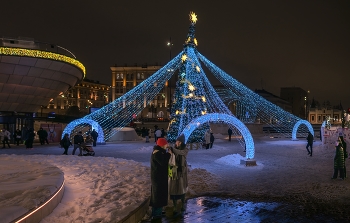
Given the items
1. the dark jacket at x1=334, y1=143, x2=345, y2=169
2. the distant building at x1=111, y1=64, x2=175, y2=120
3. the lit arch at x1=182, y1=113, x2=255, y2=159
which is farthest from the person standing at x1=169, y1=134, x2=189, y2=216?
the distant building at x1=111, y1=64, x2=175, y2=120

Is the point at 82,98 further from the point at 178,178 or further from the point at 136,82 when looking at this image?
the point at 178,178

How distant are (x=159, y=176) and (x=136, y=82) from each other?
101 metres

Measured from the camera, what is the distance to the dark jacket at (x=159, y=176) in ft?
22.2

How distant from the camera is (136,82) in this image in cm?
10675

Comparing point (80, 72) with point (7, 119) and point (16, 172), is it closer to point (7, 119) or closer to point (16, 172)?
point (7, 119)

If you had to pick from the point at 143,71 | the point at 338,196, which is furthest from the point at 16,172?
the point at 143,71

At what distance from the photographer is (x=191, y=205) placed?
8.23m

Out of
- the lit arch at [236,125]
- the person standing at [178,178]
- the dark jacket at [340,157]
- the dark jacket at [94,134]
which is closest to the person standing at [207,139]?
the lit arch at [236,125]

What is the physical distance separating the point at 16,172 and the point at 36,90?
994 inches

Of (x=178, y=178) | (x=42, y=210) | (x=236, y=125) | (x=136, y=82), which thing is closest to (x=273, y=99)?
(x=136, y=82)

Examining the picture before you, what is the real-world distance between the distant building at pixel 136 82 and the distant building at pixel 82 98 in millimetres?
5574

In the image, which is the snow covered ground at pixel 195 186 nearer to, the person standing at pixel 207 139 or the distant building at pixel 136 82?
the person standing at pixel 207 139

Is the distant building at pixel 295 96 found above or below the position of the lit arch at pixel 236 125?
above

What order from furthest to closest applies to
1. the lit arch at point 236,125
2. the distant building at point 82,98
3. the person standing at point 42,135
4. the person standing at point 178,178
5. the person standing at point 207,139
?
the distant building at point 82,98 → the person standing at point 42,135 → the person standing at point 207,139 → the lit arch at point 236,125 → the person standing at point 178,178
